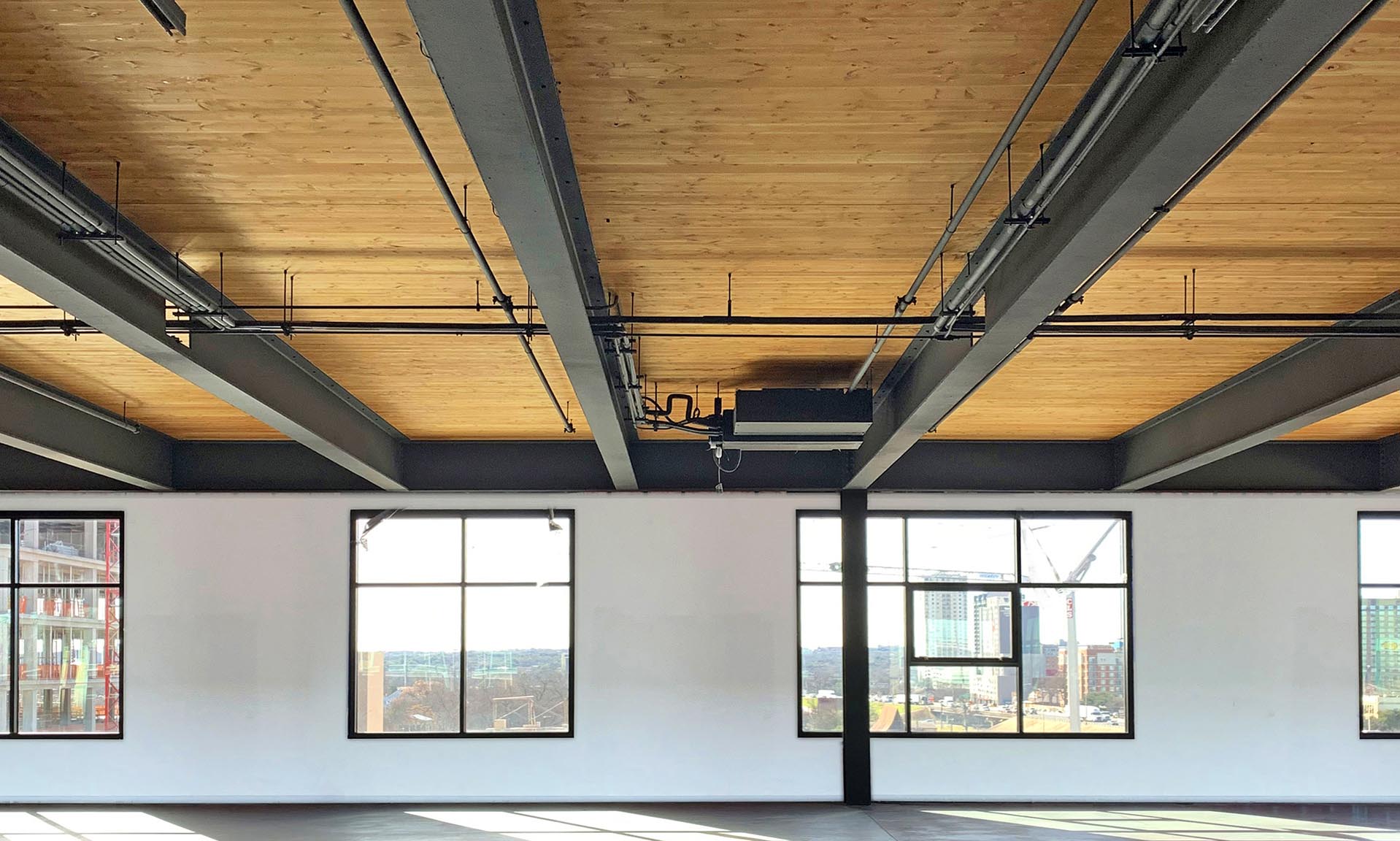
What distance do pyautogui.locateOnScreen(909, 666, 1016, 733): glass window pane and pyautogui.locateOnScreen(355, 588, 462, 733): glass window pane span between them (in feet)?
13.3

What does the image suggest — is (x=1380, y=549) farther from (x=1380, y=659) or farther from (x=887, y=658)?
(x=887, y=658)

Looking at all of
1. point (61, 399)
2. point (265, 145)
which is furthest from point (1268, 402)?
point (61, 399)

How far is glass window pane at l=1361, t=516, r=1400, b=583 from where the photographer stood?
36.0 ft

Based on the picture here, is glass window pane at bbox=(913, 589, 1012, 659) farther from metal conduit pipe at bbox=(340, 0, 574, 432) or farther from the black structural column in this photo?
metal conduit pipe at bbox=(340, 0, 574, 432)

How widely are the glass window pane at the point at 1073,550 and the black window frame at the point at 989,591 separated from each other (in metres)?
0.03

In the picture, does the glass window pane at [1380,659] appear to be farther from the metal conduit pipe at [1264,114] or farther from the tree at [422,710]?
the tree at [422,710]

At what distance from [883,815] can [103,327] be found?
7208 millimetres

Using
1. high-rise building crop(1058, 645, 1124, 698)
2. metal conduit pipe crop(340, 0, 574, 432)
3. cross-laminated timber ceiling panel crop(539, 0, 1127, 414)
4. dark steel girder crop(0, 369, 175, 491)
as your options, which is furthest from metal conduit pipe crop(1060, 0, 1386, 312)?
high-rise building crop(1058, 645, 1124, 698)

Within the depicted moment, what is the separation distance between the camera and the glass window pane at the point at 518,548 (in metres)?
11.0

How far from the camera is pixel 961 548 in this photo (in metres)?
11.1

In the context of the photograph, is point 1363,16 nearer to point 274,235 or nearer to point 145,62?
point 145,62

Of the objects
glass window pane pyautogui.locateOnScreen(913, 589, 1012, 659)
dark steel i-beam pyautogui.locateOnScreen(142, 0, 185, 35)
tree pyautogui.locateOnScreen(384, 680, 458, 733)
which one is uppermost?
dark steel i-beam pyautogui.locateOnScreen(142, 0, 185, 35)

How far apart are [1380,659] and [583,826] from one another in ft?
23.4

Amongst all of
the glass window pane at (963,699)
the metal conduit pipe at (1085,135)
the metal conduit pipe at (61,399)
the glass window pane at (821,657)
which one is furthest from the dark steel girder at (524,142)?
the glass window pane at (963,699)
